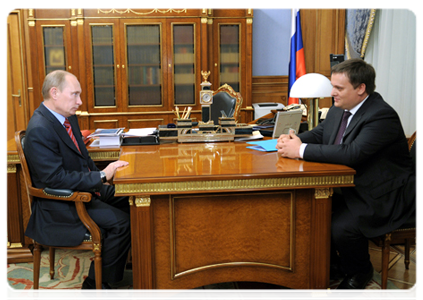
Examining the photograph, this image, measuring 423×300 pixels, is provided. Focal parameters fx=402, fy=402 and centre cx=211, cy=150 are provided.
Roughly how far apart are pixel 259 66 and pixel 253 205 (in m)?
3.85

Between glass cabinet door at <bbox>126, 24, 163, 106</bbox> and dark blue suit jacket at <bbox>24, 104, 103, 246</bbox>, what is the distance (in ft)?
10.2

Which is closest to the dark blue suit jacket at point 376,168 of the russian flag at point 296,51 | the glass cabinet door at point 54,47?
the russian flag at point 296,51

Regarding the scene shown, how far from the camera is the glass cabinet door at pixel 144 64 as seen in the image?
5.12m

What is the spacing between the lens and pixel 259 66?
5621mm

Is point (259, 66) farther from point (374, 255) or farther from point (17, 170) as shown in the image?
point (17, 170)

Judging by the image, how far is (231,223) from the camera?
209cm

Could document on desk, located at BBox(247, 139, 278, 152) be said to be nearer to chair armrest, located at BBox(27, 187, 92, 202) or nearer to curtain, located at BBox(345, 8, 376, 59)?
chair armrest, located at BBox(27, 187, 92, 202)

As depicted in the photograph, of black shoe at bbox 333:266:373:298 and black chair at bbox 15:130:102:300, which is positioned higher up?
black chair at bbox 15:130:102:300

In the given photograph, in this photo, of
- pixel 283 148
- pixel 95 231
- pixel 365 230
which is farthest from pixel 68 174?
pixel 365 230

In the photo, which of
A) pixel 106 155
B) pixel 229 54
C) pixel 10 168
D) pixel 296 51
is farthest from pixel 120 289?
pixel 296 51

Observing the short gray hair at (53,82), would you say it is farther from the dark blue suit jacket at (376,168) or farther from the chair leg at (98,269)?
the dark blue suit jacket at (376,168)

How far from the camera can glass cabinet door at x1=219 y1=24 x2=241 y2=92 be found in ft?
17.1

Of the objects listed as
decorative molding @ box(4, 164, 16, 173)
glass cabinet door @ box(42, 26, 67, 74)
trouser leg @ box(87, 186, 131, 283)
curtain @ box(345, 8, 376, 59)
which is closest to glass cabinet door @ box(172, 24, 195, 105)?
glass cabinet door @ box(42, 26, 67, 74)

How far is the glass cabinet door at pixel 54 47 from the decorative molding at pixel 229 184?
12.6ft
